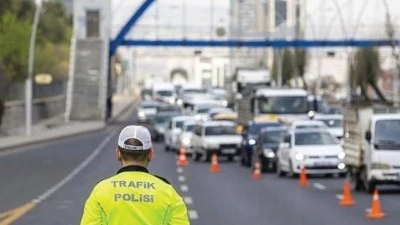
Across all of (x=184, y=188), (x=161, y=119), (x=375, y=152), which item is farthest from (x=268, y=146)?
(x=161, y=119)

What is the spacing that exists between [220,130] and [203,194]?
71.4 ft

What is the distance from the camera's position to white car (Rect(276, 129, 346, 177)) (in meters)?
39.0

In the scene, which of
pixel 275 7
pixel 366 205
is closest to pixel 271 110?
pixel 366 205

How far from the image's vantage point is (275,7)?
113062 millimetres

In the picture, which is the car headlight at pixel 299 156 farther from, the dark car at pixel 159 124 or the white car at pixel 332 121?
the dark car at pixel 159 124

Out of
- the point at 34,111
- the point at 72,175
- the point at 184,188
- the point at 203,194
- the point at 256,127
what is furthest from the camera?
the point at 34,111

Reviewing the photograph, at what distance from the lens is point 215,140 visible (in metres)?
52.3

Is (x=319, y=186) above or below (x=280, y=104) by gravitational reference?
below

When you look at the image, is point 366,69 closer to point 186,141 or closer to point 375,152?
point 186,141

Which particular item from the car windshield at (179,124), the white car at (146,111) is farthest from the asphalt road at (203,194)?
the white car at (146,111)

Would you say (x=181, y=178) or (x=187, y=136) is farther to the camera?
(x=187, y=136)

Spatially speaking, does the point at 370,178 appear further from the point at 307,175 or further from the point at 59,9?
the point at 59,9

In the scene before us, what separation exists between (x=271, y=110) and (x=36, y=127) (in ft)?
107

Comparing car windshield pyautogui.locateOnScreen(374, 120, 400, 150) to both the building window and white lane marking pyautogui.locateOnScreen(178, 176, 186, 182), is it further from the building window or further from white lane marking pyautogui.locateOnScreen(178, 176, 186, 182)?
the building window
